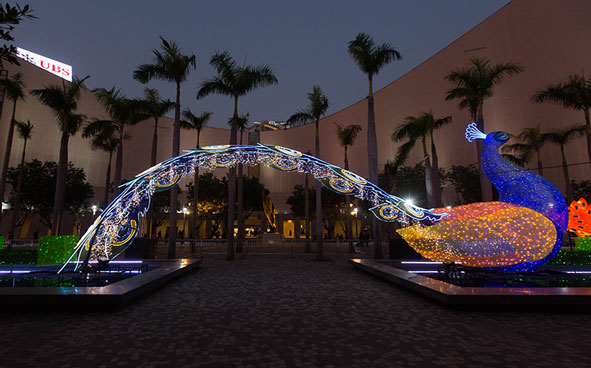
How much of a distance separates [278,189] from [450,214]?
55653 mm

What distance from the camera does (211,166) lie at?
10.4 meters

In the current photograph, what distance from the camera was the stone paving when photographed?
145 inches

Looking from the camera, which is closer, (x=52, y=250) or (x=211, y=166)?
(x=211, y=166)

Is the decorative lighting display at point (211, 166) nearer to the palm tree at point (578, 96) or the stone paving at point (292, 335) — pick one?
the stone paving at point (292, 335)

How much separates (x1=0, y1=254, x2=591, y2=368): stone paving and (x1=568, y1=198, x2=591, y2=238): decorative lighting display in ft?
36.5

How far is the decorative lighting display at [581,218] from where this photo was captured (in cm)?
1335

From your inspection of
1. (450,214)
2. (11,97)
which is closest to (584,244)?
(450,214)

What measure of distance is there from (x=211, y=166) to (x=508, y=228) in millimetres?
9334

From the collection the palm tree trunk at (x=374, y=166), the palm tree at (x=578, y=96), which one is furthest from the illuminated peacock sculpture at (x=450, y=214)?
the palm tree at (x=578, y=96)

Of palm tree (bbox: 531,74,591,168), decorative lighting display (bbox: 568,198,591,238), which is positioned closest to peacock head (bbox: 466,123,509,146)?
decorative lighting display (bbox: 568,198,591,238)

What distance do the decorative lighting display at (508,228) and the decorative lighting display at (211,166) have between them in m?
0.77

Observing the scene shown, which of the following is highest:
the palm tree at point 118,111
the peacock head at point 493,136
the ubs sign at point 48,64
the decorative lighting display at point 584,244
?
the ubs sign at point 48,64

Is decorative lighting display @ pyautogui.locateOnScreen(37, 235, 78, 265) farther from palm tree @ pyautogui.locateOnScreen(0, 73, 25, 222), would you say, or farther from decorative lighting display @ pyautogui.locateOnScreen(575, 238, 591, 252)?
decorative lighting display @ pyautogui.locateOnScreen(575, 238, 591, 252)

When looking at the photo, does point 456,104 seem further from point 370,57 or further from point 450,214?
point 450,214
